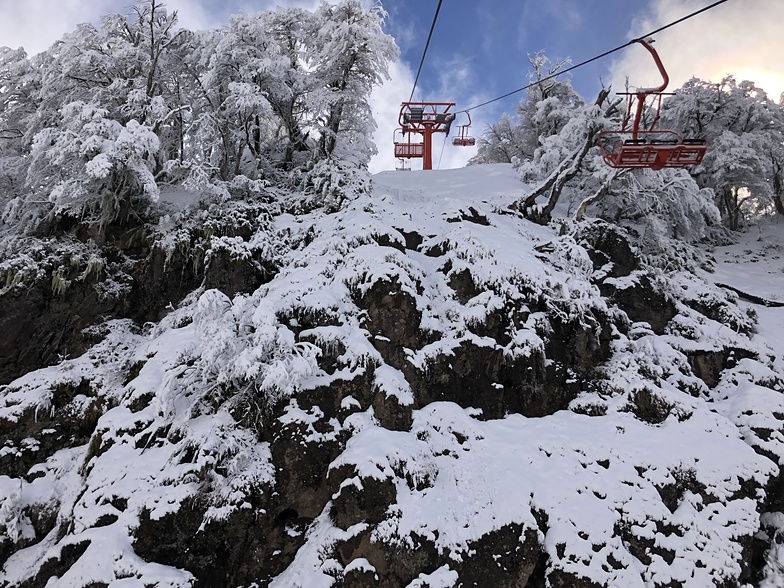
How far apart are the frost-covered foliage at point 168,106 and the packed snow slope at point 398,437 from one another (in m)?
2.46

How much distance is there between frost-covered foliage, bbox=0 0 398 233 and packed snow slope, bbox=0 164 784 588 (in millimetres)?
2459

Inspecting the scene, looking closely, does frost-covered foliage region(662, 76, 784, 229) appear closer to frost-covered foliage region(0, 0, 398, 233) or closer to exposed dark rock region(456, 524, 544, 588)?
frost-covered foliage region(0, 0, 398, 233)

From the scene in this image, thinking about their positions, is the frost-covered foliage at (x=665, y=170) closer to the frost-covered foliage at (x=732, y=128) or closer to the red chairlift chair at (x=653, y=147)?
the frost-covered foliage at (x=732, y=128)

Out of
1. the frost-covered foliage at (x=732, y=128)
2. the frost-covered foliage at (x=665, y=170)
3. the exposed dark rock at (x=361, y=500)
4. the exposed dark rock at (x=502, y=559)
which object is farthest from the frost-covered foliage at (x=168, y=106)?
the frost-covered foliage at (x=732, y=128)

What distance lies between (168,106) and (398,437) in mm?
14154

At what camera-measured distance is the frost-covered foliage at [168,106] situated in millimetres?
10258

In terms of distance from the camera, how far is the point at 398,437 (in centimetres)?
703

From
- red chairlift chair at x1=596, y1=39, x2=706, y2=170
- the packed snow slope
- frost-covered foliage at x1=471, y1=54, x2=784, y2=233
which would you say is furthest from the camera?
frost-covered foliage at x1=471, y1=54, x2=784, y2=233

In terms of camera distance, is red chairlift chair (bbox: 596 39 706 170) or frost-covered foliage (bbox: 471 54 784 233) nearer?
red chairlift chair (bbox: 596 39 706 170)

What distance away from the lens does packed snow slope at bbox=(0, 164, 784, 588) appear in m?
5.95

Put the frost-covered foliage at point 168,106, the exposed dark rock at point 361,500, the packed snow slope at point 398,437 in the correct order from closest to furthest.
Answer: the packed snow slope at point 398,437
the exposed dark rock at point 361,500
the frost-covered foliage at point 168,106

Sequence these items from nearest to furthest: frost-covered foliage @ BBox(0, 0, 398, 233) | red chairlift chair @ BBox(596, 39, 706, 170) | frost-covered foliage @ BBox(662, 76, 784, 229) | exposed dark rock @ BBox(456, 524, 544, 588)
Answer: exposed dark rock @ BBox(456, 524, 544, 588)
red chairlift chair @ BBox(596, 39, 706, 170)
frost-covered foliage @ BBox(0, 0, 398, 233)
frost-covered foliage @ BBox(662, 76, 784, 229)

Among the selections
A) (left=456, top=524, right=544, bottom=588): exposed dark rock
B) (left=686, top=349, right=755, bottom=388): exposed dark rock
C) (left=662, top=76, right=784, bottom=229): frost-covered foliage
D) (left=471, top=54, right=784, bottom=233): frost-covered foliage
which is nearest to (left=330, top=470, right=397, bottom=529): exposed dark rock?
(left=456, top=524, right=544, bottom=588): exposed dark rock

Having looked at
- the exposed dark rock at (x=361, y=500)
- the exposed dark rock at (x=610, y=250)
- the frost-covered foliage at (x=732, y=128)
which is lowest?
the exposed dark rock at (x=361, y=500)
